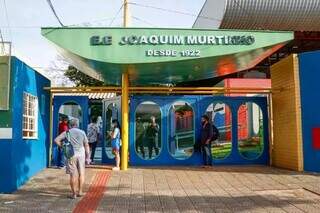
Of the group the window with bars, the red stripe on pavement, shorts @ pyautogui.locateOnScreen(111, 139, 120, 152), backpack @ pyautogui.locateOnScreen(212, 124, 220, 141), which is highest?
the window with bars

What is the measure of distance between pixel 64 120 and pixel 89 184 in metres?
4.73

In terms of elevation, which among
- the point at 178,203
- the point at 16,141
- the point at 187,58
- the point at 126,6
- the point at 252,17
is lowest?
the point at 178,203

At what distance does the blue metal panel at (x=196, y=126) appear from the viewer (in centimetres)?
1708

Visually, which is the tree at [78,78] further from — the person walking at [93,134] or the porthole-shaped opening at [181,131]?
the porthole-shaped opening at [181,131]

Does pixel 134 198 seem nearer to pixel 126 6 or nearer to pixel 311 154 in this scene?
pixel 311 154

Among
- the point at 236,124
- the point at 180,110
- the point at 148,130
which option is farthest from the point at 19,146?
the point at 236,124

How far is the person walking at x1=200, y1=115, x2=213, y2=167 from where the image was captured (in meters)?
16.2

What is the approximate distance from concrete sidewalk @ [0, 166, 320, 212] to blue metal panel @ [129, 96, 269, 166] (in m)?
1.82

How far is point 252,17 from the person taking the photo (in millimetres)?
28828

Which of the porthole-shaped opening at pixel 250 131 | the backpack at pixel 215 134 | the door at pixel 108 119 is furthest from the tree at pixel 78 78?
the backpack at pixel 215 134

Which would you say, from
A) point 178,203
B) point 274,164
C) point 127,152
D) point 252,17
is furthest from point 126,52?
point 252,17

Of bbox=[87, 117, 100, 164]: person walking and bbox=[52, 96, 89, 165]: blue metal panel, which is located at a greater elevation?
bbox=[52, 96, 89, 165]: blue metal panel

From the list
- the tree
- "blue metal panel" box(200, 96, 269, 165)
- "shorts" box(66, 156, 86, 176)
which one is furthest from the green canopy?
the tree

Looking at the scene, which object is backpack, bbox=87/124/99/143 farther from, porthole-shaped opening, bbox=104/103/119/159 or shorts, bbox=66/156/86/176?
shorts, bbox=66/156/86/176
